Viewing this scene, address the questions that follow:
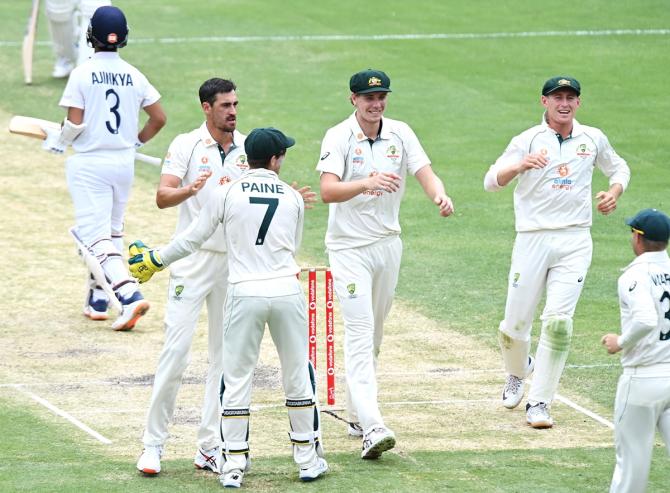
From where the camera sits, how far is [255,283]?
8867mm

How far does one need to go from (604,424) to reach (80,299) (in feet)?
19.5

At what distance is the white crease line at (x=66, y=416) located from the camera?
10125mm

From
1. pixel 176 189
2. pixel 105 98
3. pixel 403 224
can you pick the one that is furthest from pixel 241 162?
pixel 403 224

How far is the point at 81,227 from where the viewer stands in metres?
13.0

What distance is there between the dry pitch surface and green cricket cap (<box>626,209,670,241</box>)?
2157mm

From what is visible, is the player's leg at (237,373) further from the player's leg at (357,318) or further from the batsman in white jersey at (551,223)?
the batsman in white jersey at (551,223)

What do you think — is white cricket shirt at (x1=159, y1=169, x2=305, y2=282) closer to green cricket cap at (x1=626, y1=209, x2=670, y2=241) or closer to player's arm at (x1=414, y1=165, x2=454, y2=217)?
player's arm at (x1=414, y1=165, x2=454, y2=217)

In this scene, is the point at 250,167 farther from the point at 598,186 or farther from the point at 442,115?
the point at 442,115

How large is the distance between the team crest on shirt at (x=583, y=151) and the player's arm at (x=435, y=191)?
129cm

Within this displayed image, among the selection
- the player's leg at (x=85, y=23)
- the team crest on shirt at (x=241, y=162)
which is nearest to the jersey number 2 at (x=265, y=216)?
the team crest on shirt at (x=241, y=162)

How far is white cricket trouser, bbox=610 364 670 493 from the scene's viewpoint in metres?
8.22

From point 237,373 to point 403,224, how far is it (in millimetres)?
8228

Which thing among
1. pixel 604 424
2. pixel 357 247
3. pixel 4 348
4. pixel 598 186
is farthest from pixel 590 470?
pixel 598 186

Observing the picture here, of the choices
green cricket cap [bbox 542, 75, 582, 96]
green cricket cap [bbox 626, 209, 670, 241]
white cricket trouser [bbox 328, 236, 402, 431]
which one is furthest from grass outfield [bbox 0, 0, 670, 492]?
green cricket cap [bbox 542, 75, 582, 96]
